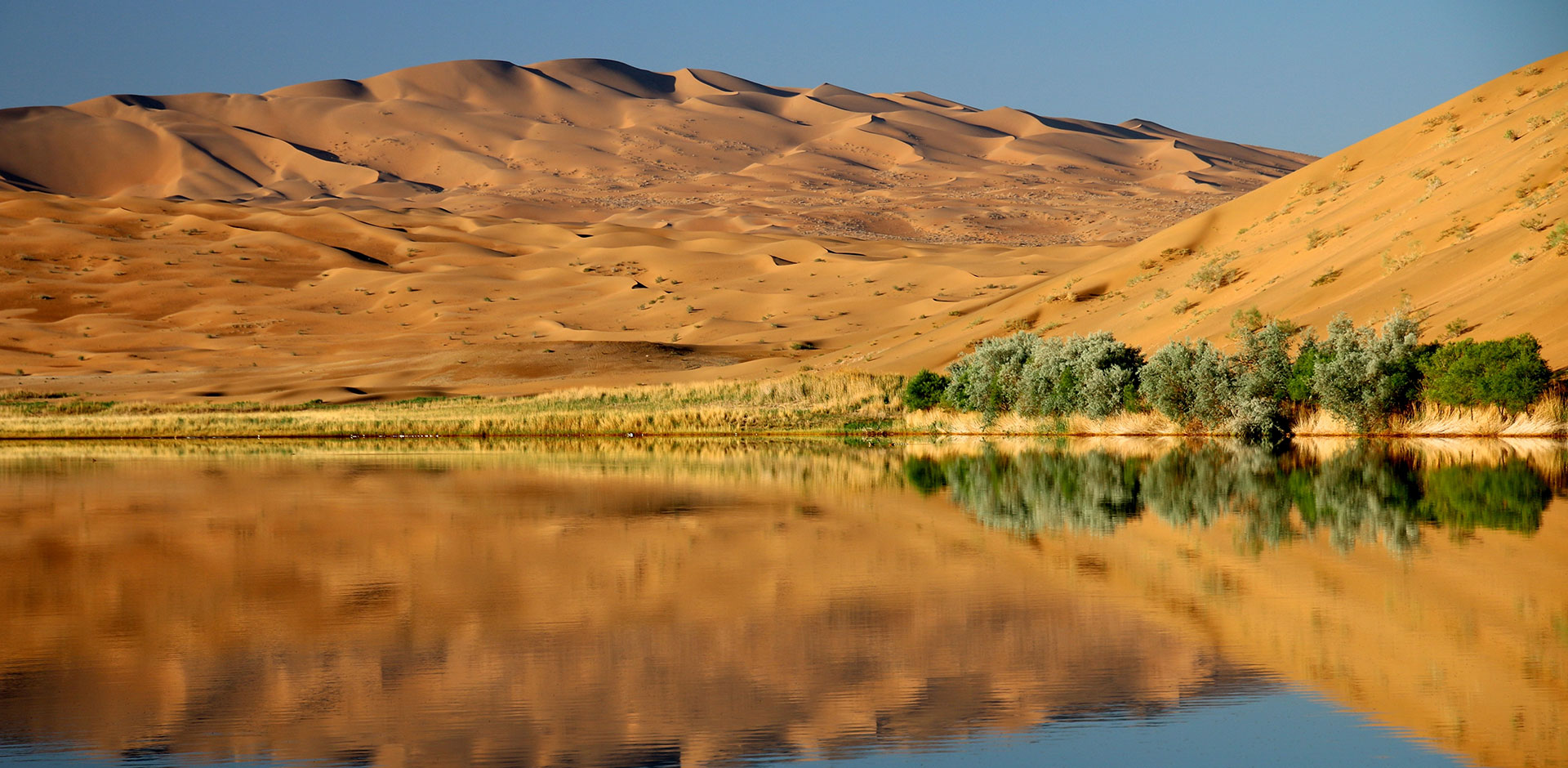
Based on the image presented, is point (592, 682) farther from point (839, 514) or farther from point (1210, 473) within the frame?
point (1210, 473)

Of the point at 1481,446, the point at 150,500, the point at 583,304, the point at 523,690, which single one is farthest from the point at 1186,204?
the point at 523,690

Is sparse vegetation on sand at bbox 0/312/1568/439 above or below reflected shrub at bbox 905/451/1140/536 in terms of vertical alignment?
above

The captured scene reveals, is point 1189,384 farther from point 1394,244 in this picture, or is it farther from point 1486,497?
point 1486,497

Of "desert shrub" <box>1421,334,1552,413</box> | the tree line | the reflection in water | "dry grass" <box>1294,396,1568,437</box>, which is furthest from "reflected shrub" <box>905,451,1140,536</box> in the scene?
"desert shrub" <box>1421,334,1552,413</box>

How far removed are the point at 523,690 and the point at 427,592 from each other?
4132mm

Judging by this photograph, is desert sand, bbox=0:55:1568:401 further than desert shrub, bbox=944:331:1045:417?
Yes

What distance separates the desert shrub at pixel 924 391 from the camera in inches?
1618

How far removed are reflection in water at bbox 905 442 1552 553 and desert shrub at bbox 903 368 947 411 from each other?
1253 cm

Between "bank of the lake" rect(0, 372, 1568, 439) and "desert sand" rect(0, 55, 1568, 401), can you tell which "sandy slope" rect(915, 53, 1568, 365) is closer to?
"desert sand" rect(0, 55, 1568, 401)

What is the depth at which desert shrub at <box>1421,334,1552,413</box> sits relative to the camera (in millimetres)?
29453

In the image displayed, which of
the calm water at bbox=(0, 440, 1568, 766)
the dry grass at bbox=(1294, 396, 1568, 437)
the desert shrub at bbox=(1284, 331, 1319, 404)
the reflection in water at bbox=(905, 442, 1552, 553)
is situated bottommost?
the calm water at bbox=(0, 440, 1568, 766)

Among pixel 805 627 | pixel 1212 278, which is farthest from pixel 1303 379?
pixel 805 627

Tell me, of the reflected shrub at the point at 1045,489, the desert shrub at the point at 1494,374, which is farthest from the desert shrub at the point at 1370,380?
the reflected shrub at the point at 1045,489

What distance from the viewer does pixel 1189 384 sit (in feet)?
112
